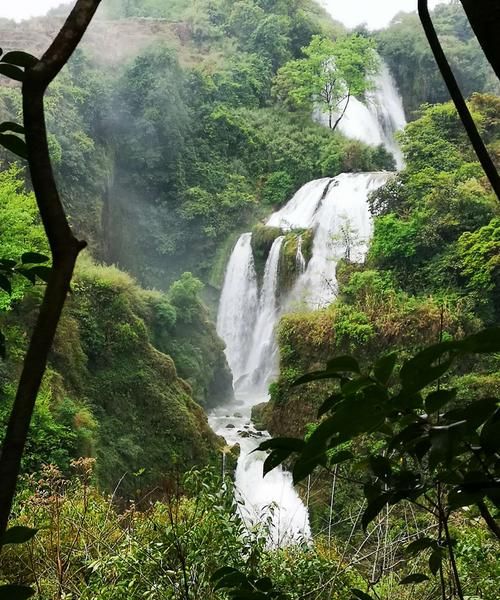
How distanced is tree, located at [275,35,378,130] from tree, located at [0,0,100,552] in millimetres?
17666

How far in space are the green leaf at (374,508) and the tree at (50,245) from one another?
28cm

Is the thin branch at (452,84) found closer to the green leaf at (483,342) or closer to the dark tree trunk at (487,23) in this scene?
the dark tree trunk at (487,23)

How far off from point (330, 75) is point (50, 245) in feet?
60.0

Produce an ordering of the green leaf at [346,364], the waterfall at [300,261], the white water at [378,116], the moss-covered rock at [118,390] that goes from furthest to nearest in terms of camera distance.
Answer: the white water at [378,116], the waterfall at [300,261], the moss-covered rock at [118,390], the green leaf at [346,364]

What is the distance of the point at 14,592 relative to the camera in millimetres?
346

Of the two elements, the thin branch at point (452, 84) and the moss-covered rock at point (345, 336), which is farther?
the moss-covered rock at point (345, 336)

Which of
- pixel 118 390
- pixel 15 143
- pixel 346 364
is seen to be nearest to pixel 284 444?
pixel 346 364

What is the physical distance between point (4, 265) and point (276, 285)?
1114 cm

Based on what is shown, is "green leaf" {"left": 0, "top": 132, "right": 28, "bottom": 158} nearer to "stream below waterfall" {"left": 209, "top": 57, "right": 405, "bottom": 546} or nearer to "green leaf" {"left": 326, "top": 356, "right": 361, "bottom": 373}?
"green leaf" {"left": 326, "top": 356, "right": 361, "bottom": 373}

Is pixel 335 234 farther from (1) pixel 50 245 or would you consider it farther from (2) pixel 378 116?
(1) pixel 50 245

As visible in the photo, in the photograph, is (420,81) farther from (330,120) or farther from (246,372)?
(246,372)

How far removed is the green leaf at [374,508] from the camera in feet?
1.52

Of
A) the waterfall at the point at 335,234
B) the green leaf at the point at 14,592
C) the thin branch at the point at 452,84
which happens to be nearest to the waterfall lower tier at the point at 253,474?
the waterfall at the point at 335,234

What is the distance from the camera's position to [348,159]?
14961 mm
